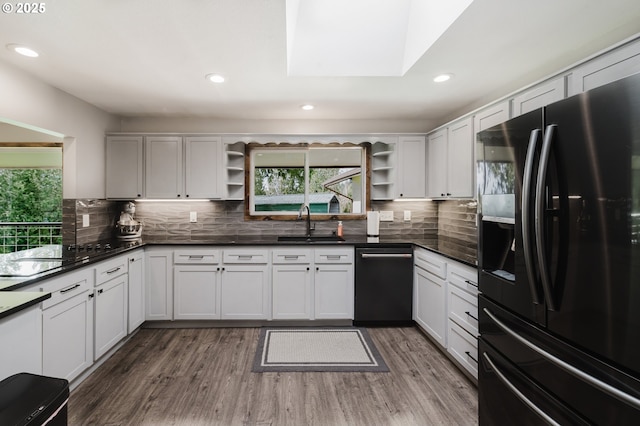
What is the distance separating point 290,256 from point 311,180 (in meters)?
1.19

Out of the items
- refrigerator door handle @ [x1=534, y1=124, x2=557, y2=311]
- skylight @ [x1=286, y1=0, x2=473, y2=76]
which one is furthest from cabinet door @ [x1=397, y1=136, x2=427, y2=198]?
refrigerator door handle @ [x1=534, y1=124, x2=557, y2=311]

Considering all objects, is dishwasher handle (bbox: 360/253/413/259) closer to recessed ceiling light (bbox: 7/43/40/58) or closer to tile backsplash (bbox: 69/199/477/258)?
tile backsplash (bbox: 69/199/477/258)

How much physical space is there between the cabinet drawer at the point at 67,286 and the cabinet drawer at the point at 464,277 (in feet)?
9.44

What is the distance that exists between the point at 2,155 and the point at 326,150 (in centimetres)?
539

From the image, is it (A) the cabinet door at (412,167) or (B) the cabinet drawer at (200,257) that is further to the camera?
(A) the cabinet door at (412,167)

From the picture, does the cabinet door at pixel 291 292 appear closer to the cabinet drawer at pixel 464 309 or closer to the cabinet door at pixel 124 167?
the cabinet drawer at pixel 464 309

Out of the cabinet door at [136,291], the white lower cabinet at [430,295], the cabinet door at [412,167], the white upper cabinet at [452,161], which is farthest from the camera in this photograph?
the cabinet door at [412,167]

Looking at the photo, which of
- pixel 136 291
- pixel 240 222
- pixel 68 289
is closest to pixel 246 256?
pixel 240 222

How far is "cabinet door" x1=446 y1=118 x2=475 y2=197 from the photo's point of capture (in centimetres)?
290

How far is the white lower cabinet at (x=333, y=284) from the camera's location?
3.47 meters

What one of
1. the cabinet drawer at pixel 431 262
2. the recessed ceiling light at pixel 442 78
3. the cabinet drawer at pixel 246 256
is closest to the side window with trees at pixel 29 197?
the cabinet drawer at pixel 246 256

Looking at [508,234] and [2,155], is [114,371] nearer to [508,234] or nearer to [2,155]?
[508,234]

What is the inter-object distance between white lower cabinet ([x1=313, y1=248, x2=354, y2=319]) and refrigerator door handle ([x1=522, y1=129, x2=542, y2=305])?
7.35 ft

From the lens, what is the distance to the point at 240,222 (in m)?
4.04
